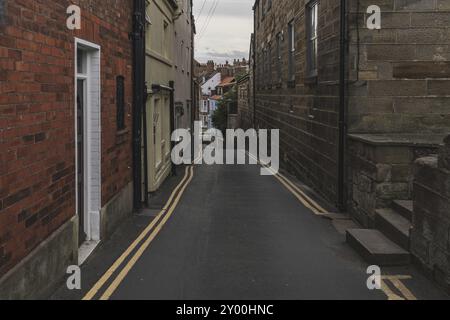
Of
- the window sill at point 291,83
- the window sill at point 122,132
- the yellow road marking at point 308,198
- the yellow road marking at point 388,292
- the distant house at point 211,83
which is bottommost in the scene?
the yellow road marking at point 388,292

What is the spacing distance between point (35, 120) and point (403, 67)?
762 centimetres

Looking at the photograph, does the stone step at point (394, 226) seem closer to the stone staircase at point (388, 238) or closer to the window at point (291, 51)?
the stone staircase at point (388, 238)

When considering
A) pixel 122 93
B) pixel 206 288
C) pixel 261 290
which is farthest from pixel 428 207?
pixel 122 93

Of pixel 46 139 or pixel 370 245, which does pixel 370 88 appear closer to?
pixel 370 245

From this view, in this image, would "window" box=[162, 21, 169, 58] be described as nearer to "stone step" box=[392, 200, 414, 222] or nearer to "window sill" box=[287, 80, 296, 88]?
"window sill" box=[287, 80, 296, 88]

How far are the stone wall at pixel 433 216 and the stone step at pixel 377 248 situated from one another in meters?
0.23

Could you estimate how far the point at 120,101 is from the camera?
11.0 m

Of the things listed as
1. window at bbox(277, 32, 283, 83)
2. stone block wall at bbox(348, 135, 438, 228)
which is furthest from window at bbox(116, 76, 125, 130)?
window at bbox(277, 32, 283, 83)

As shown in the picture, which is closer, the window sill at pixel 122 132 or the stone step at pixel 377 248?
the stone step at pixel 377 248

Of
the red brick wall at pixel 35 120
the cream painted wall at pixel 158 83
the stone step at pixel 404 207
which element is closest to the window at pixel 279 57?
the cream painted wall at pixel 158 83

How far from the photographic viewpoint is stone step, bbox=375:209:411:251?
806cm

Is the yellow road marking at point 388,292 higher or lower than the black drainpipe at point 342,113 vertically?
lower

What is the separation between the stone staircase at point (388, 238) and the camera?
25.4ft

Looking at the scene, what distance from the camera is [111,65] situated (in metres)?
9.98
